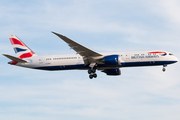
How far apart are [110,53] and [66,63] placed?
6.87 metres

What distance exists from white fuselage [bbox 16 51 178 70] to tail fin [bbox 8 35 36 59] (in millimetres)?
1410

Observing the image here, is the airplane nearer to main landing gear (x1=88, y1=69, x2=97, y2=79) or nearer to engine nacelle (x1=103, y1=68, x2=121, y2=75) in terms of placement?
main landing gear (x1=88, y1=69, x2=97, y2=79)

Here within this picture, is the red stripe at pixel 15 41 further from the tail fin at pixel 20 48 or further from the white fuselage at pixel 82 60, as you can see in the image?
the white fuselage at pixel 82 60

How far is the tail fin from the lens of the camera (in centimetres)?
4478

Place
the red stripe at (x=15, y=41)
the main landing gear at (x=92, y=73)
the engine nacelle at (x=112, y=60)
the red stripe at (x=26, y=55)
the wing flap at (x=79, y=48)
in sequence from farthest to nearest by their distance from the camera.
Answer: the red stripe at (x=15, y=41) < the red stripe at (x=26, y=55) < the main landing gear at (x=92, y=73) < the engine nacelle at (x=112, y=60) < the wing flap at (x=79, y=48)

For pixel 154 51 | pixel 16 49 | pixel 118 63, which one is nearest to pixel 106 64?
pixel 118 63

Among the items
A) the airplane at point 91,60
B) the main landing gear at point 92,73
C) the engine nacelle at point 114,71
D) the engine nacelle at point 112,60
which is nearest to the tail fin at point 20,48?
the airplane at point 91,60

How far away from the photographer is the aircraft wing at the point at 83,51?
119 ft

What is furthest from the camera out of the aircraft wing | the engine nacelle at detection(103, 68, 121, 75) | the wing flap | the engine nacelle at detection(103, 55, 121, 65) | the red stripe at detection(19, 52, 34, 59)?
the engine nacelle at detection(103, 68, 121, 75)

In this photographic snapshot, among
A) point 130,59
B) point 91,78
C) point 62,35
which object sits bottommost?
point 91,78

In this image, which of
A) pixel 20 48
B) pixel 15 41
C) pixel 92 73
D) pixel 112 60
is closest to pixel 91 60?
pixel 92 73

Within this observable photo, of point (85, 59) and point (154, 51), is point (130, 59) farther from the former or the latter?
point (85, 59)

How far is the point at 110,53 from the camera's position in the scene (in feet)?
133

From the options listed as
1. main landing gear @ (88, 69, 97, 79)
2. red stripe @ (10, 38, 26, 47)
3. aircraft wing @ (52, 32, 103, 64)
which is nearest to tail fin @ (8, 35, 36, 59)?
red stripe @ (10, 38, 26, 47)
